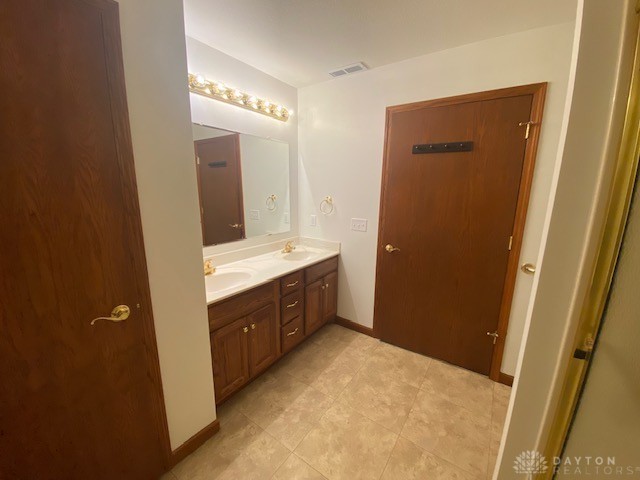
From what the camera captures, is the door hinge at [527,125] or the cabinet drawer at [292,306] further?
the cabinet drawer at [292,306]

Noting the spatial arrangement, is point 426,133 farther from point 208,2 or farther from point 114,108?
point 114,108

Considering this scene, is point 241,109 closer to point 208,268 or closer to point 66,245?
point 208,268

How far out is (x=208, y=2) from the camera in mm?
1348

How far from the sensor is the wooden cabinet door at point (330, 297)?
7.93ft

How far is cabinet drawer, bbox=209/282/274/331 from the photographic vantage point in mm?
1456

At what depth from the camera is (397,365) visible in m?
2.09

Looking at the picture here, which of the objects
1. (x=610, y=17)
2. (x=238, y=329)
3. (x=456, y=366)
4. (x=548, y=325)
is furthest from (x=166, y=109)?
(x=456, y=366)

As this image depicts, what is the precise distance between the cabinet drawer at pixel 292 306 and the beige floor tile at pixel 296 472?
85 centimetres

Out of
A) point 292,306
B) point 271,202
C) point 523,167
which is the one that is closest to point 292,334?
point 292,306

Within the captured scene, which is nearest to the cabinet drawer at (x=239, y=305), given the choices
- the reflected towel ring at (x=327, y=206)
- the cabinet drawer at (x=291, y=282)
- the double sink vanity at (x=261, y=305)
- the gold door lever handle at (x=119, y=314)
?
the double sink vanity at (x=261, y=305)

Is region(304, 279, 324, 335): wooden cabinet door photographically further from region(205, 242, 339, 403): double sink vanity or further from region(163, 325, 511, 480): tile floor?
region(163, 325, 511, 480): tile floor

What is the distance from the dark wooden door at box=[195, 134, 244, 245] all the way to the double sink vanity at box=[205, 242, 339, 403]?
23 cm

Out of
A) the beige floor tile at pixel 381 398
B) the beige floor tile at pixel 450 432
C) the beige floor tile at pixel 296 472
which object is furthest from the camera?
the beige floor tile at pixel 381 398

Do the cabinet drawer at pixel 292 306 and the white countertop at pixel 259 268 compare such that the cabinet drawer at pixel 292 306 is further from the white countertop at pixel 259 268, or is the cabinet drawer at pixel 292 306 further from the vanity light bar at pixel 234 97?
the vanity light bar at pixel 234 97
